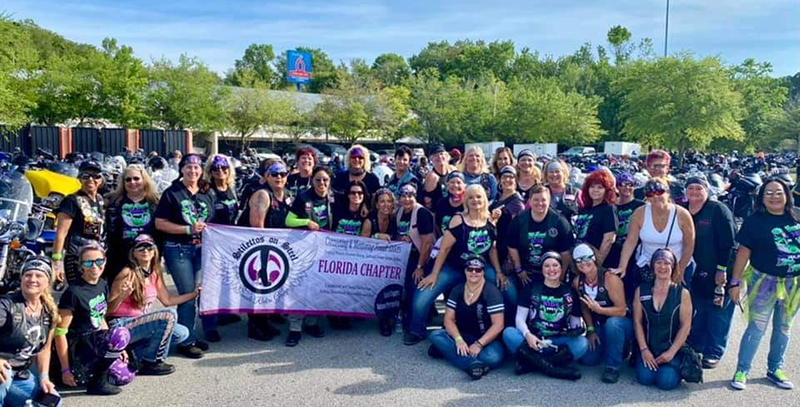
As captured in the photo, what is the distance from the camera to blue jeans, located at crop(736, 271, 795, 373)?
4602mm

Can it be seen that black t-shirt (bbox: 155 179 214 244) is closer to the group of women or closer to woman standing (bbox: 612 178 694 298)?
the group of women

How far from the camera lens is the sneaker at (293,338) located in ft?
18.3

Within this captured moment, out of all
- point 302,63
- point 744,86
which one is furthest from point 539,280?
point 302,63

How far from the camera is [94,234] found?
16.6ft

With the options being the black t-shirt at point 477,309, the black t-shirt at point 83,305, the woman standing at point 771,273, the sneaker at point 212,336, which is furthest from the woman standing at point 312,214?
the woman standing at point 771,273

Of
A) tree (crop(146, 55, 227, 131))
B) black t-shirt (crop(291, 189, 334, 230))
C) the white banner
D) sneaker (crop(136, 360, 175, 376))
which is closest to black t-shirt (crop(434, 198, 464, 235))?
the white banner

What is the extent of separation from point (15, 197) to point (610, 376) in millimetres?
6470

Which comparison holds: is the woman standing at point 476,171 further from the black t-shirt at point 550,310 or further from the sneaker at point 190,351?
the sneaker at point 190,351

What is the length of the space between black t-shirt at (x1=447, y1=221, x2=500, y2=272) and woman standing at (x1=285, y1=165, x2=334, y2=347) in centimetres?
138

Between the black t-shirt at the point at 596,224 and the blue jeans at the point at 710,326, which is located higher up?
the black t-shirt at the point at 596,224

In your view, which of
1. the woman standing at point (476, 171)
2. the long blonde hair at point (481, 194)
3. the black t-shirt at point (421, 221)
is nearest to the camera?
the long blonde hair at point (481, 194)

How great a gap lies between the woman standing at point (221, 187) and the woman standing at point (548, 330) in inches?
112

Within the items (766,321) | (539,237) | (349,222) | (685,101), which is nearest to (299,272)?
(349,222)

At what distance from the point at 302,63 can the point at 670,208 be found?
72.7 meters
